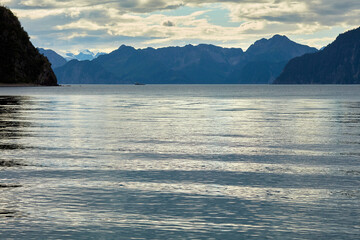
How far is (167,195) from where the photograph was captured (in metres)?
14.3

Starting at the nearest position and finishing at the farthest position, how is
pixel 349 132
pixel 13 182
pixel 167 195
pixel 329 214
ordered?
pixel 329 214 < pixel 167 195 < pixel 13 182 < pixel 349 132

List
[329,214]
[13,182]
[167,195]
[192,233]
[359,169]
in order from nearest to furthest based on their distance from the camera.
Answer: [192,233] → [329,214] → [167,195] → [13,182] → [359,169]

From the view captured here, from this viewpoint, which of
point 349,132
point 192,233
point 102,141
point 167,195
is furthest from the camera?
point 349,132

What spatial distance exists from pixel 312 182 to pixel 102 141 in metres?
14.8

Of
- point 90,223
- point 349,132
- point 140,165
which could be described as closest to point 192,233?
point 90,223

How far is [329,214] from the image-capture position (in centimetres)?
1217

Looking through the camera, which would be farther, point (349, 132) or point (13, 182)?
point (349, 132)

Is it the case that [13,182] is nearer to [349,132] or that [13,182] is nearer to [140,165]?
[140,165]

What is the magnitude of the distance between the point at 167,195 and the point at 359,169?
8.09m

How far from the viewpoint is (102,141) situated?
28.7 m

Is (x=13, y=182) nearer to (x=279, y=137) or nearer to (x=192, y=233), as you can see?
(x=192, y=233)

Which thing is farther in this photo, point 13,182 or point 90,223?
point 13,182

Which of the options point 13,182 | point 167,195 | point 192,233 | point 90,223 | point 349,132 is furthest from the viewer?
point 349,132

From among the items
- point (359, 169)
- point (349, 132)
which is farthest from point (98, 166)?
point (349, 132)
